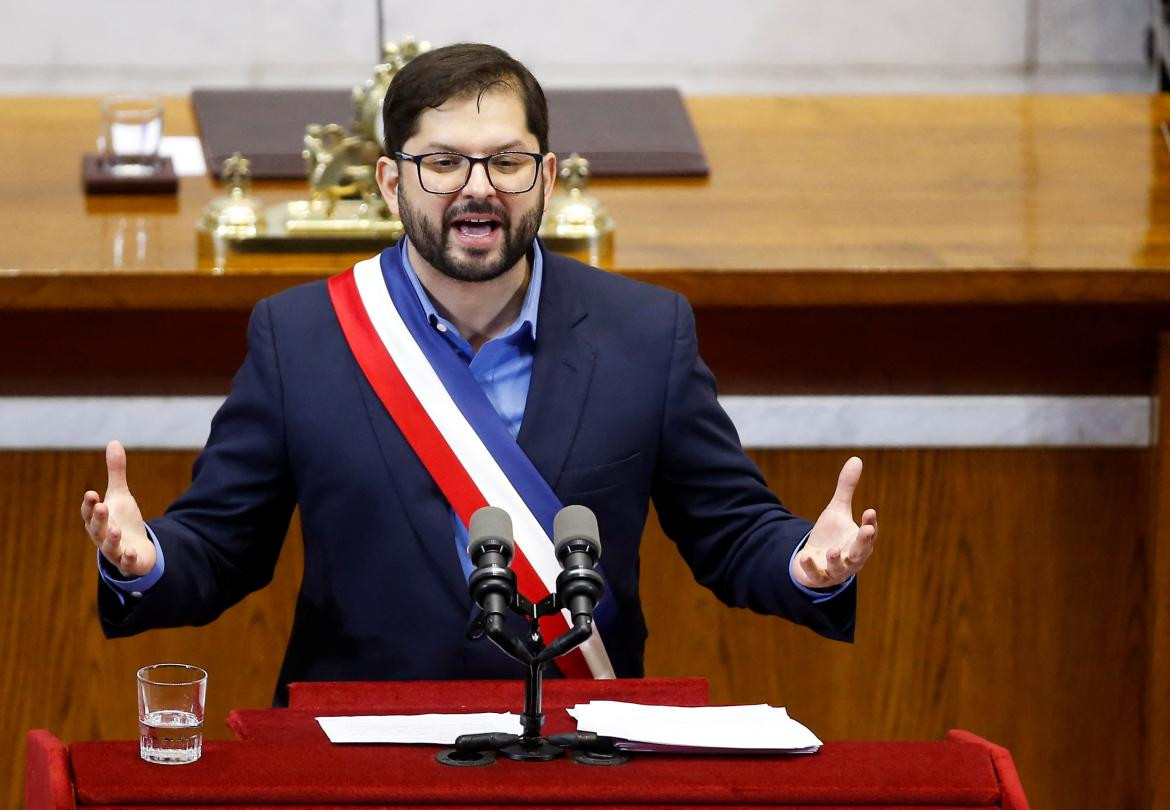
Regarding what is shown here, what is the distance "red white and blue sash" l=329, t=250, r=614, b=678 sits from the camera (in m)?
2.08

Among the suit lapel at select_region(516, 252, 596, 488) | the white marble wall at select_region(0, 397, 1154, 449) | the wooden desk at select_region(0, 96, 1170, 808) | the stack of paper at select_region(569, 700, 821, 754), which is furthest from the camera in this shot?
the white marble wall at select_region(0, 397, 1154, 449)

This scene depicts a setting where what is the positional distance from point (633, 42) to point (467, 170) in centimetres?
328

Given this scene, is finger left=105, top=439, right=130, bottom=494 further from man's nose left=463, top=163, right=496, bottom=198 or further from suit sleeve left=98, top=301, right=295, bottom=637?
man's nose left=463, top=163, right=496, bottom=198

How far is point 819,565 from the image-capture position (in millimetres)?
1910

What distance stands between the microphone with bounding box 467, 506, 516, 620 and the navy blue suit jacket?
18.1 inches

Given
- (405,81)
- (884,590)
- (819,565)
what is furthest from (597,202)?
(819,565)

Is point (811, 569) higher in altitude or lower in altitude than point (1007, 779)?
higher

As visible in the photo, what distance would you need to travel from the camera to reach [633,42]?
523 centimetres

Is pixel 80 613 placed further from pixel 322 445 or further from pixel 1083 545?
pixel 1083 545

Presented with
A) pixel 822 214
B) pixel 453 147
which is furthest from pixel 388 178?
pixel 822 214

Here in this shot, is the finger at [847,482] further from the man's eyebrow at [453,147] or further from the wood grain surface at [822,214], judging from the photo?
the wood grain surface at [822,214]

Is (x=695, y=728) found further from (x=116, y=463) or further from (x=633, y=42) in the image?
(x=633, y=42)

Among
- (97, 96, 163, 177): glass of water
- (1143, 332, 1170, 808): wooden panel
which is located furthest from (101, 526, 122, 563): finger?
(1143, 332, 1170, 808): wooden panel

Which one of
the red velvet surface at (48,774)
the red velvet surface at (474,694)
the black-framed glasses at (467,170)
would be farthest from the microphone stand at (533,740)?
the black-framed glasses at (467,170)
